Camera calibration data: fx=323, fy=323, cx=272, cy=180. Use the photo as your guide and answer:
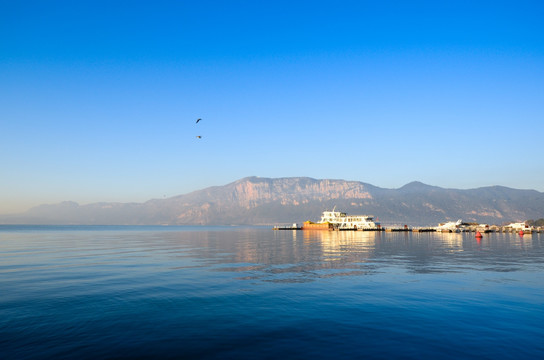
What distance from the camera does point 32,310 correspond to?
60.8 ft

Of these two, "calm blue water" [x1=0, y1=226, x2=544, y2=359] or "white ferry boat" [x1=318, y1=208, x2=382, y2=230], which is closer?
"calm blue water" [x1=0, y1=226, x2=544, y2=359]

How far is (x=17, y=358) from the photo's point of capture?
12.2 meters

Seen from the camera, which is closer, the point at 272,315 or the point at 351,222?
the point at 272,315

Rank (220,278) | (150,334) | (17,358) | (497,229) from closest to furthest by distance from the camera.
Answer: (17,358) < (150,334) < (220,278) < (497,229)

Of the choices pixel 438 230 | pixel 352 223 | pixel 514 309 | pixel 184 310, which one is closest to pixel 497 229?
pixel 438 230

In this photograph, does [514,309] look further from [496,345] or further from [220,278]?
[220,278]

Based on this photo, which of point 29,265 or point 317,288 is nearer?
point 317,288

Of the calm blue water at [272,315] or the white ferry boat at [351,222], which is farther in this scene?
the white ferry boat at [351,222]

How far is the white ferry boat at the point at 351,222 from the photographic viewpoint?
164625 millimetres

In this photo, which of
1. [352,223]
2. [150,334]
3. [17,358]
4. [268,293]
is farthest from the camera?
[352,223]

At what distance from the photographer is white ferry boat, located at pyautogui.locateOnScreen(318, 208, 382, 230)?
540 feet

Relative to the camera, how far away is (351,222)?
170000 mm

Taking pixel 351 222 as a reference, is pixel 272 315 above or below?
above

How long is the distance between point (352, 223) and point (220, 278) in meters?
148
